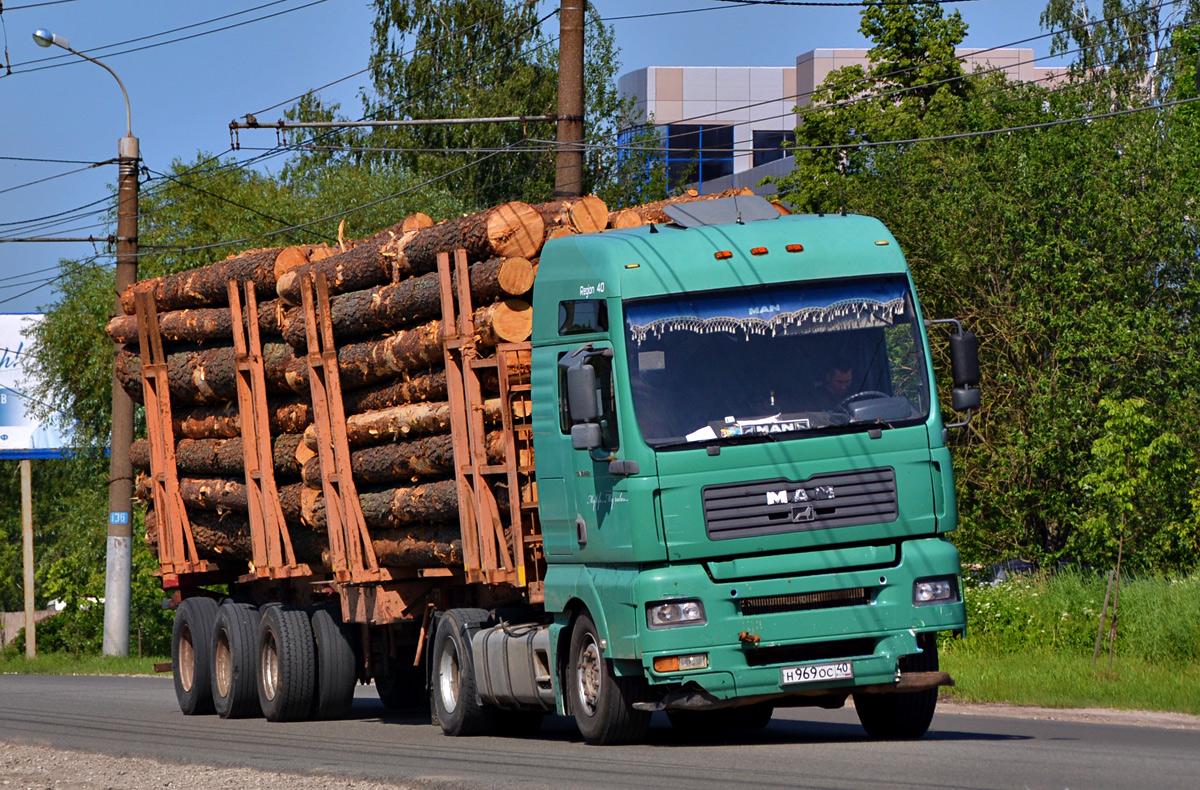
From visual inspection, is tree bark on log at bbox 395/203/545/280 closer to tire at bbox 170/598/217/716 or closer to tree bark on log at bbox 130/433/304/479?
tree bark on log at bbox 130/433/304/479

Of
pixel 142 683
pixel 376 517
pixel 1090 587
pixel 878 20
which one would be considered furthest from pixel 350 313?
pixel 878 20

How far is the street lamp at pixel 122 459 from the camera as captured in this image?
101 ft

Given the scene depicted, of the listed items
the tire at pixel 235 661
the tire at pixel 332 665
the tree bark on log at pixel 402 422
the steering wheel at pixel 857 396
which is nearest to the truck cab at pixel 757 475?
the steering wheel at pixel 857 396

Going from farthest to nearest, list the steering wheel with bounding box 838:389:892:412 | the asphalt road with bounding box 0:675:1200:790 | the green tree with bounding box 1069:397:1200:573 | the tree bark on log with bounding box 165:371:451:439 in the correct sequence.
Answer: the green tree with bounding box 1069:397:1200:573 → the tree bark on log with bounding box 165:371:451:439 → the steering wheel with bounding box 838:389:892:412 → the asphalt road with bounding box 0:675:1200:790

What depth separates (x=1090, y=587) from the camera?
2261 cm

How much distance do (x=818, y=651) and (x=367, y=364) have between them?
5899mm

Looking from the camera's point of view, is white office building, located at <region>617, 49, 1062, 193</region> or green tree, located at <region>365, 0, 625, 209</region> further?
white office building, located at <region>617, 49, 1062, 193</region>

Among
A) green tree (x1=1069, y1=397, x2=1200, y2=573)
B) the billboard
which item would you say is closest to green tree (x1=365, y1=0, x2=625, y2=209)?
the billboard

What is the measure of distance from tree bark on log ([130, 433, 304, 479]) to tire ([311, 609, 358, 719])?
154 cm

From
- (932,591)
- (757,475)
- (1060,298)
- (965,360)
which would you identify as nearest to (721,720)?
(932,591)

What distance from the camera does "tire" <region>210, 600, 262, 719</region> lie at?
1830 cm

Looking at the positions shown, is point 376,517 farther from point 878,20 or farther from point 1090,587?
point 878,20

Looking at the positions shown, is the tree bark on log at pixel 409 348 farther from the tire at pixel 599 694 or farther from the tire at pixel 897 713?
the tire at pixel 897 713

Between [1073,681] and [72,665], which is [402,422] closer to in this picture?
[1073,681]
